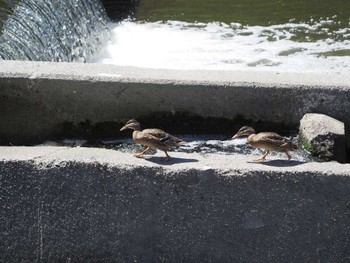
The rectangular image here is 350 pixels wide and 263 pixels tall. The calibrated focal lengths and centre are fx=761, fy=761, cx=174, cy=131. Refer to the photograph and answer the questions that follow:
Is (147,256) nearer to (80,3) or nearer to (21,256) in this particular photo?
(21,256)

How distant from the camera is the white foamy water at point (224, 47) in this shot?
7973mm

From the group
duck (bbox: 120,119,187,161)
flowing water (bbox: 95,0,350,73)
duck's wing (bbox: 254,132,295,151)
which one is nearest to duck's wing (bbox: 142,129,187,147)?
duck (bbox: 120,119,187,161)

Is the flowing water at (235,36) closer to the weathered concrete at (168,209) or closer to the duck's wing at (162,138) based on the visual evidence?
the duck's wing at (162,138)

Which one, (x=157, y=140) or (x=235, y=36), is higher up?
(x=235, y=36)

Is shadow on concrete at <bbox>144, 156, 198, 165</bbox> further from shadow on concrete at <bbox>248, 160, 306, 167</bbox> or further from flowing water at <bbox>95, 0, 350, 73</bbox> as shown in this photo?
flowing water at <bbox>95, 0, 350, 73</bbox>

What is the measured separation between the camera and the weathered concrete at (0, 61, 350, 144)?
5.30 m

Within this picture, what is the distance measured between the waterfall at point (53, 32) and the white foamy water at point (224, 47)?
0.25m

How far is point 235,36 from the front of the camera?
8.92 meters

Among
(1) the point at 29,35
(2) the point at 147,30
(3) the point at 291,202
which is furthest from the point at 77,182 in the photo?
(2) the point at 147,30

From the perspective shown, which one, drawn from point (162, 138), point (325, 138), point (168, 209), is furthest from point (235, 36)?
point (168, 209)

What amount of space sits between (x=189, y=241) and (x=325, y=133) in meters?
1.41

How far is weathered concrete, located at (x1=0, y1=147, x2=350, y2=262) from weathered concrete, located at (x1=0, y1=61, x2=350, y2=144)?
121 centimetres

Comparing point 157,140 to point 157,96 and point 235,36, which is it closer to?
point 157,96

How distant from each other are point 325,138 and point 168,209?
1.44 metres
